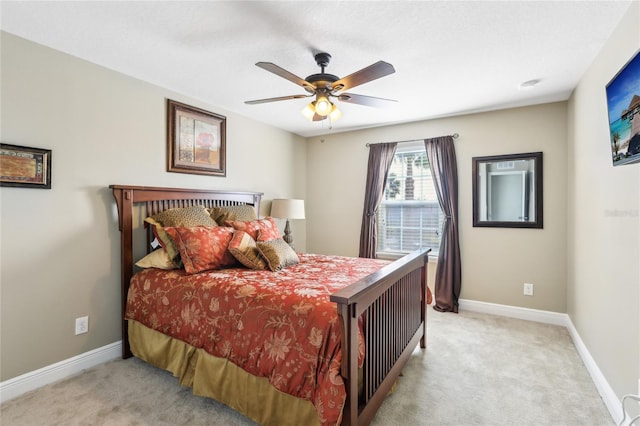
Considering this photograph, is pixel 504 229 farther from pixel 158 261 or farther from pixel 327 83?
pixel 158 261

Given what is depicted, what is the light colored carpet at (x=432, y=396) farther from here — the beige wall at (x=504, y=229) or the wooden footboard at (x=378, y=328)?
the beige wall at (x=504, y=229)

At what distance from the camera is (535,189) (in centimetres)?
341

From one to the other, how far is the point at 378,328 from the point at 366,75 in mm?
1538

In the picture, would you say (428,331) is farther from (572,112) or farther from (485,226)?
(572,112)

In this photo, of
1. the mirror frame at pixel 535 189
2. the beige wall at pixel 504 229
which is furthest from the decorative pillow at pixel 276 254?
the mirror frame at pixel 535 189

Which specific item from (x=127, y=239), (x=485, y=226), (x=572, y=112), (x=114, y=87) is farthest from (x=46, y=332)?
(x=572, y=112)

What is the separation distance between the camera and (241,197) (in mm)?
3746

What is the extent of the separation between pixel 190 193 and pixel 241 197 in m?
0.72

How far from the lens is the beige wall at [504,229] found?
3.33 metres

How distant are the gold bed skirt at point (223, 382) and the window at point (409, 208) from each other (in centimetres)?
294

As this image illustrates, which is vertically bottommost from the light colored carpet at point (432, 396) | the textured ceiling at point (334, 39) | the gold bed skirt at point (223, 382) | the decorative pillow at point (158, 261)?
the light colored carpet at point (432, 396)

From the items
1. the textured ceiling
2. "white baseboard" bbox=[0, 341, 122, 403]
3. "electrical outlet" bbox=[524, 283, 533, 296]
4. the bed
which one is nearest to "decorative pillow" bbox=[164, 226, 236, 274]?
the bed

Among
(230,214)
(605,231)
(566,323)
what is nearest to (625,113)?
(605,231)

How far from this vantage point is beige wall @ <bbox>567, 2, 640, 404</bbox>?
66.4 inches
